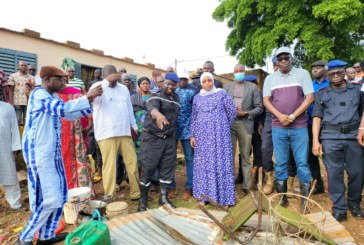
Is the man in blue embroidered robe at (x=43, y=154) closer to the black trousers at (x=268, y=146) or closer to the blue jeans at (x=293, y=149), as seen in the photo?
the blue jeans at (x=293, y=149)

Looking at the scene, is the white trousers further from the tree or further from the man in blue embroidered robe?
the tree

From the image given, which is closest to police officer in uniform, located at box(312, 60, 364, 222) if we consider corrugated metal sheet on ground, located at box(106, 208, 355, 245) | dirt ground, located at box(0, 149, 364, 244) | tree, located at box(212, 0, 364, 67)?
dirt ground, located at box(0, 149, 364, 244)

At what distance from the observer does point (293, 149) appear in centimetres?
390

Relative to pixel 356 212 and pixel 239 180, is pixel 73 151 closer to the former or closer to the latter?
pixel 239 180

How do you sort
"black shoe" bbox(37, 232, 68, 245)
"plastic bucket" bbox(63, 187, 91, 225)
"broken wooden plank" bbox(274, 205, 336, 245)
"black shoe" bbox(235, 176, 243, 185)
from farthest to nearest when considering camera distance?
"black shoe" bbox(235, 176, 243, 185), "plastic bucket" bbox(63, 187, 91, 225), "black shoe" bbox(37, 232, 68, 245), "broken wooden plank" bbox(274, 205, 336, 245)

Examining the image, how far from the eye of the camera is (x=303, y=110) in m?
3.76

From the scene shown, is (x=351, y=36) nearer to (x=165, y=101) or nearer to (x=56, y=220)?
(x=165, y=101)

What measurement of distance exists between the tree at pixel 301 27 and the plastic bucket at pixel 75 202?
1181cm

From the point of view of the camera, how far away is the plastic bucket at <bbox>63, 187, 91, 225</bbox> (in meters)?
3.52

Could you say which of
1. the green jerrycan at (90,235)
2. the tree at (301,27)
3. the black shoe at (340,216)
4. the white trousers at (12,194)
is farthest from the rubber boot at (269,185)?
the tree at (301,27)

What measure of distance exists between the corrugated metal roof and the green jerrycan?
26 cm

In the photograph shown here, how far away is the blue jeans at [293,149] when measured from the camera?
379 cm

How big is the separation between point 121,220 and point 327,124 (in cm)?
292

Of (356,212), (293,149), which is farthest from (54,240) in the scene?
(356,212)
